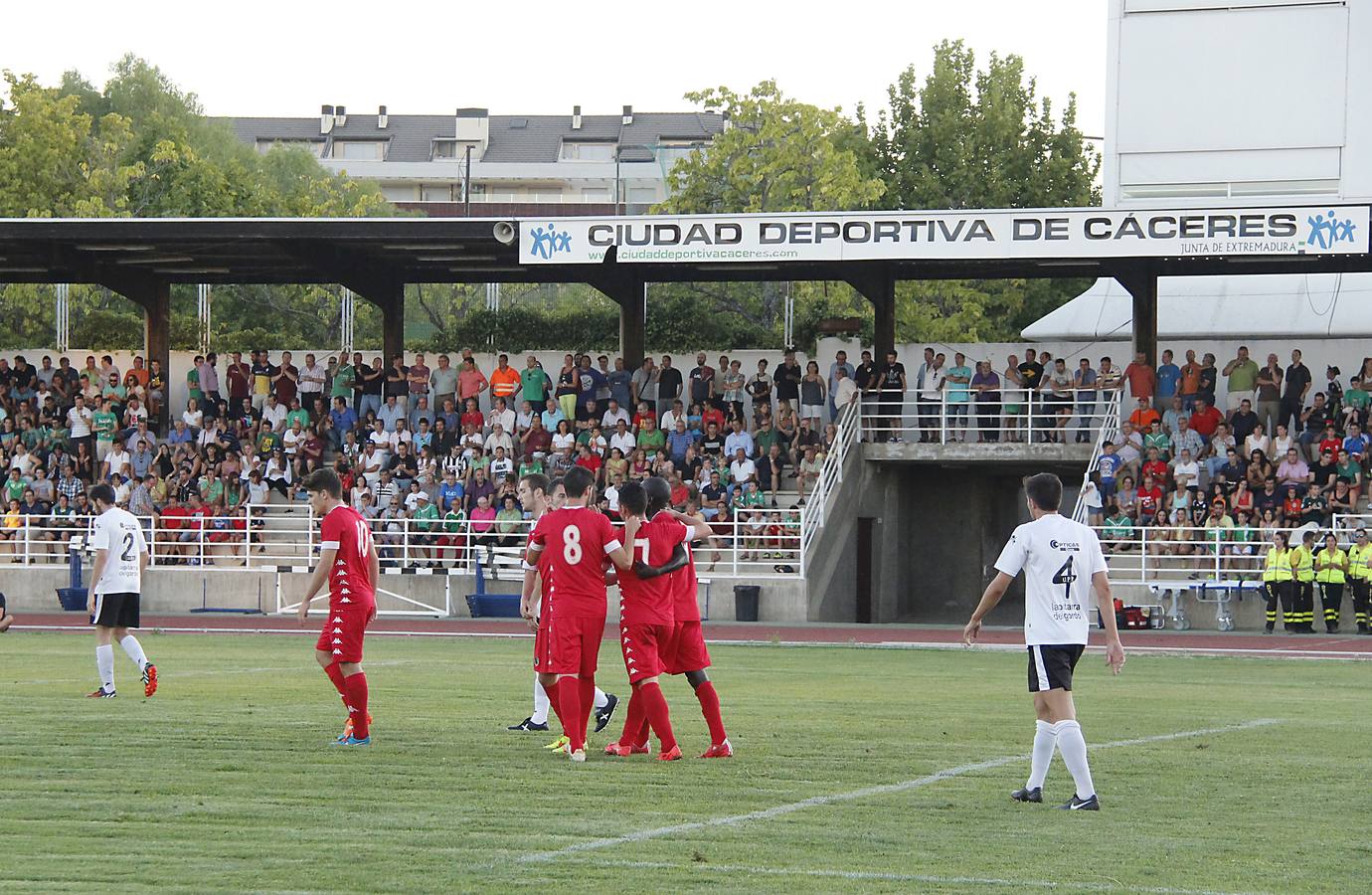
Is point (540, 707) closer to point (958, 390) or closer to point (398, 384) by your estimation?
point (958, 390)

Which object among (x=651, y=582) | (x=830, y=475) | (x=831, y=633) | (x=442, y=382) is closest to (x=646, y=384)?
(x=442, y=382)

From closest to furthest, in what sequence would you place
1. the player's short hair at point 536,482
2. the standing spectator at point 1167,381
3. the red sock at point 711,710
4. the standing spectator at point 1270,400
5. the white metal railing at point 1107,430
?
the red sock at point 711,710 < the player's short hair at point 536,482 < the white metal railing at point 1107,430 < the standing spectator at point 1270,400 < the standing spectator at point 1167,381

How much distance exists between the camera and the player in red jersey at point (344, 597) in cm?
1170

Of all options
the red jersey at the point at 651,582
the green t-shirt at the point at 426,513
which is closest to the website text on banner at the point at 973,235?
the green t-shirt at the point at 426,513

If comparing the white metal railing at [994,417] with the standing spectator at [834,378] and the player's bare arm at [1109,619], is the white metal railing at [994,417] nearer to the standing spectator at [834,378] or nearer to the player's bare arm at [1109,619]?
the standing spectator at [834,378]

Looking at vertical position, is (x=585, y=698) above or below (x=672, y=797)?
above

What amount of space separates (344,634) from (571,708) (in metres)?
1.68

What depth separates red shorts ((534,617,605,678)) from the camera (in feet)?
36.3

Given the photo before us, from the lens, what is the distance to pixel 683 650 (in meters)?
11.3

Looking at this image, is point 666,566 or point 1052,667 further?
point 666,566

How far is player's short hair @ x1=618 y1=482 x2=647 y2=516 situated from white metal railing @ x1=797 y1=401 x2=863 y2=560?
1805cm

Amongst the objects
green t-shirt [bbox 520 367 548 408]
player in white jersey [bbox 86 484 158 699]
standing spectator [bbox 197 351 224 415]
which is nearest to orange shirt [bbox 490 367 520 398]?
green t-shirt [bbox 520 367 548 408]

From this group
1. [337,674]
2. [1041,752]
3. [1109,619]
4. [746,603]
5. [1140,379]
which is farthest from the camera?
[1140,379]

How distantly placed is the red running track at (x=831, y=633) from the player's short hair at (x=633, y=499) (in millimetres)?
13476
